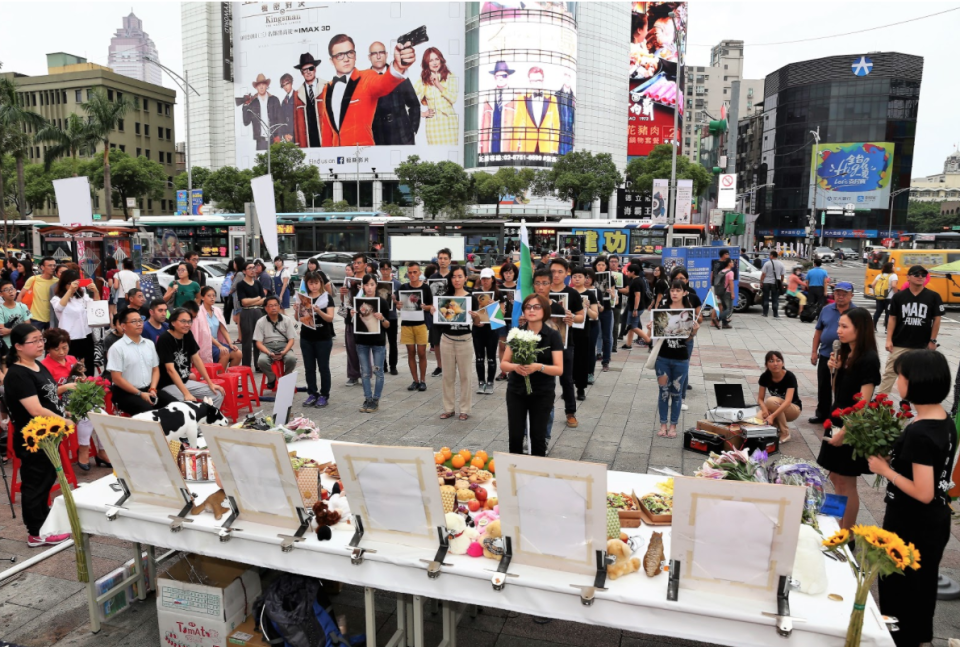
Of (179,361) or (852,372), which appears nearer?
(852,372)

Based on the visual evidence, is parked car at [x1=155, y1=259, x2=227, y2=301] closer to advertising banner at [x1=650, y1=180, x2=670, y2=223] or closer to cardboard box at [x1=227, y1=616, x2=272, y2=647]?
cardboard box at [x1=227, y1=616, x2=272, y2=647]

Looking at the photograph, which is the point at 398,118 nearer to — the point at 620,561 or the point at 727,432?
the point at 727,432

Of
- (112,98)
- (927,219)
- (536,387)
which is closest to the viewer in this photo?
(536,387)

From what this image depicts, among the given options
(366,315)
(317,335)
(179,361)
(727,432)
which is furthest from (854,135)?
(179,361)

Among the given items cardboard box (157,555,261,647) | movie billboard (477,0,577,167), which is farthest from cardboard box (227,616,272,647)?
movie billboard (477,0,577,167)

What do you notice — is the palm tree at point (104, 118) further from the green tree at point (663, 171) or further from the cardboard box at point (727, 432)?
the cardboard box at point (727, 432)

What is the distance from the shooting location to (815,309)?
60.9ft

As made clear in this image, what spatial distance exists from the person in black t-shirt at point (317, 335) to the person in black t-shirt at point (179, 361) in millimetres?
1859

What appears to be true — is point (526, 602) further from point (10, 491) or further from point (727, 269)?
point (727, 269)

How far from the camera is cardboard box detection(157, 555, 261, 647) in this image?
146 inches

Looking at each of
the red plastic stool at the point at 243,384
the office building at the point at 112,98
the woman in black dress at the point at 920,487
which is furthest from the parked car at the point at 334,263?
the office building at the point at 112,98

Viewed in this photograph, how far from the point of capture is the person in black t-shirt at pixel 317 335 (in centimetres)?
898

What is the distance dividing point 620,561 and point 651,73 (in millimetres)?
90981

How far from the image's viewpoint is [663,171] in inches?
2060
